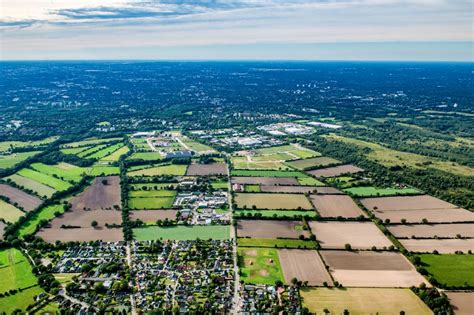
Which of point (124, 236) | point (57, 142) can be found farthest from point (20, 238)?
point (57, 142)

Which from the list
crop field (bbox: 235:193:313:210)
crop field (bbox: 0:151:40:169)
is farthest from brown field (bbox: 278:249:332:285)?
crop field (bbox: 0:151:40:169)

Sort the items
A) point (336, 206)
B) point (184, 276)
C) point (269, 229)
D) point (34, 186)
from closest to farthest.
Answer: point (184, 276), point (269, 229), point (336, 206), point (34, 186)

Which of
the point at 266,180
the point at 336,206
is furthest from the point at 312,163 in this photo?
the point at 336,206

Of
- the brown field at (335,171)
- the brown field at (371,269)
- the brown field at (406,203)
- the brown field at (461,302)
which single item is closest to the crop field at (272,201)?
the brown field at (406,203)

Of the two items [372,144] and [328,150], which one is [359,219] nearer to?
[328,150]

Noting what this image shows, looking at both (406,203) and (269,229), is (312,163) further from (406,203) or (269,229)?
(269,229)

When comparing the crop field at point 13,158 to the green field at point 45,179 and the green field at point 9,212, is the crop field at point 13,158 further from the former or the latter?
the green field at point 9,212

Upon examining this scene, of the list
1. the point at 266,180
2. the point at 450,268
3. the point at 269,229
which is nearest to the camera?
the point at 450,268
